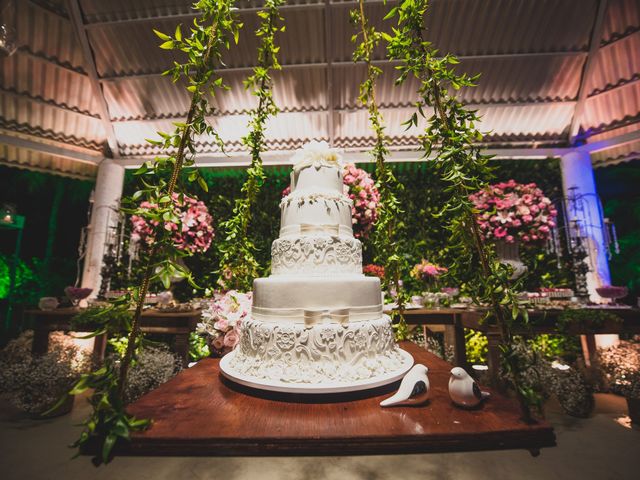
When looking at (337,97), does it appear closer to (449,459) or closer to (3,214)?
(449,459)

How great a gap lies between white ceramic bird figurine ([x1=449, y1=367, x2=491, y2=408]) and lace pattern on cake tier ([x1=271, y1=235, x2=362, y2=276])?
0.92 metres

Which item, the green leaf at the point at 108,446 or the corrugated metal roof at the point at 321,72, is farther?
the corrugated metal roof at the point at 321,72

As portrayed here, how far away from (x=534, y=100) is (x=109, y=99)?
7745 millimetres

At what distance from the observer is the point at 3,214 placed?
6.81 meters

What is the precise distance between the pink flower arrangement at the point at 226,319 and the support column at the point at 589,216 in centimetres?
536

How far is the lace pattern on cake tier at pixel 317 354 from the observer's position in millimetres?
1583

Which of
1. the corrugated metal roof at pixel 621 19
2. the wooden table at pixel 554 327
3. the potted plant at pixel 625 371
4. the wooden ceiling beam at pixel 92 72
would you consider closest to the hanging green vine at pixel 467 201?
the wooden table at pixel 554 327

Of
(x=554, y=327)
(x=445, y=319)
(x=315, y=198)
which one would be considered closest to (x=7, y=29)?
(x=315, y=198)

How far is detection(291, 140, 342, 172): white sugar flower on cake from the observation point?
2.21 metres

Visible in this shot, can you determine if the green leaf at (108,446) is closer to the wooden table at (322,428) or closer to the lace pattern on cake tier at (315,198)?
the wooden table at (322,428)

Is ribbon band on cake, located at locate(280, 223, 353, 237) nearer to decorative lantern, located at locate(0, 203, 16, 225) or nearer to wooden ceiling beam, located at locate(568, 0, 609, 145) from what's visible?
wooden ceiling beam, located at locate(568, 0, 609, 145)

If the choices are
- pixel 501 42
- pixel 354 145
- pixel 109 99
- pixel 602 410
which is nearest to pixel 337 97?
pixel 354 145

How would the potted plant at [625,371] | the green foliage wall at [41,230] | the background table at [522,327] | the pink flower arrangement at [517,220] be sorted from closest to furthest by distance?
the background table at [522,327]
the potted plant at [625,371]
the pink flower arrangement at [517,220]
the green foliage wall at [41,230]

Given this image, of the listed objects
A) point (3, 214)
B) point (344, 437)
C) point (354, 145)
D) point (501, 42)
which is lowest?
point (344, 437)
